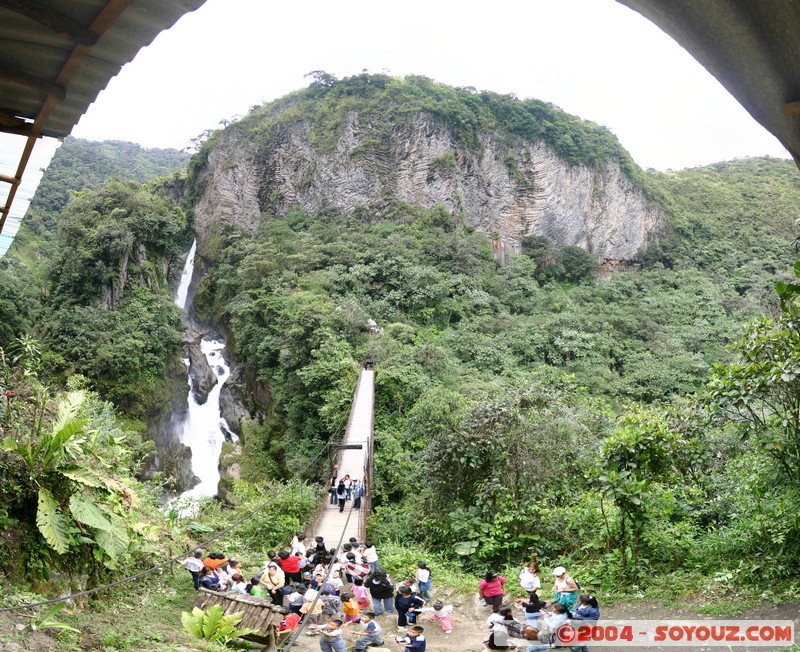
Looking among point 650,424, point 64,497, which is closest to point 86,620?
point 64,497

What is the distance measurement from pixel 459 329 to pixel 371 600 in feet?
54.7

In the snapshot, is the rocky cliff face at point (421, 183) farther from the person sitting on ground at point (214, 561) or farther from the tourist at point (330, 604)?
the tourist at point (330, 604)

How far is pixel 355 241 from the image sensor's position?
28.6m

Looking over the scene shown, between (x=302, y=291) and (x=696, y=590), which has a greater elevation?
(x=302, y=291)

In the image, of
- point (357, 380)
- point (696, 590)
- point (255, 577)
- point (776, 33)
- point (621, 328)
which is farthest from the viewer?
point (621, 328)

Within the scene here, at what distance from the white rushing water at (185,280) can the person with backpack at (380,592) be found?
1005 inches

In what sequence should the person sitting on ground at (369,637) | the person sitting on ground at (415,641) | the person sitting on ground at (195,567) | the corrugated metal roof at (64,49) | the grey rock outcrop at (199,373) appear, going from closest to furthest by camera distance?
the corrugated metal roof at (64,49) < the person sitting on ground at (415,641) < the person sitting on ground at (369,637) < the person sitting on ground at (195,567) < the grey rock outcrop at (199,373)

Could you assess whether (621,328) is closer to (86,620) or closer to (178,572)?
(178,572)

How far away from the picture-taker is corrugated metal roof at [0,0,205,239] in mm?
2193

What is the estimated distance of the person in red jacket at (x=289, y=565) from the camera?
6820 millimetres

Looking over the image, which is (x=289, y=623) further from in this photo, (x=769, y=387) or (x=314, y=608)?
(x=769, y=387)

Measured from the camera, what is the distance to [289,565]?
6.83 metres

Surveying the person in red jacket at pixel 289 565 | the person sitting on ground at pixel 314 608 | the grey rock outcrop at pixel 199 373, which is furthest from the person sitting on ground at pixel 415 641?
the grey rock outcrop at pixel 199 373

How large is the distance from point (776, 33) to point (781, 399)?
556 cm
